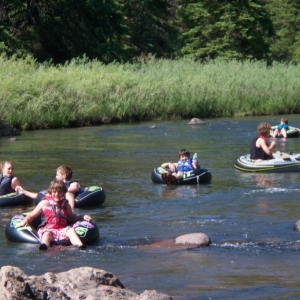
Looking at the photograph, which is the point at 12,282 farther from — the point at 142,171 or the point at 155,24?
the point at 155,24

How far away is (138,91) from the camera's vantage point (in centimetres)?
3738

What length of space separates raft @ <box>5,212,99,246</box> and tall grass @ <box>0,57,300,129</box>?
1996cm

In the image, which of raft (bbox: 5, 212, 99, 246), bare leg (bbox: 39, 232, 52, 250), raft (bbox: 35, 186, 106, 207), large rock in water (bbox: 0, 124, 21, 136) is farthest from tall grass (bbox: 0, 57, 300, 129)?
bare leg (bbox: 39, 232, 52, 250)

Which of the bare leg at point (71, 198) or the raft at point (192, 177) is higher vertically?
the bare leg at point (71, 198)

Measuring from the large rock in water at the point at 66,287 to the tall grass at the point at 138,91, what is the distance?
24.8 metres

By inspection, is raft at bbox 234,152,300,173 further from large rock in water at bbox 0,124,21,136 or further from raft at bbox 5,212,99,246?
large rock in water at bbox 0,124,21,136

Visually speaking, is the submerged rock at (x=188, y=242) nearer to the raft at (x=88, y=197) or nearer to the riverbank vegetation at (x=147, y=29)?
the raft at (x=88, y=197)

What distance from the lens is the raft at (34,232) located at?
12.0 metres

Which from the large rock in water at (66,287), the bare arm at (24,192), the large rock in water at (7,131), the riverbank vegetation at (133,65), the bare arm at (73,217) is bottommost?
the large rock in water at (7,131)

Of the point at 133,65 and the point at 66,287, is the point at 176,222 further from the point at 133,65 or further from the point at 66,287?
the point at 133,65

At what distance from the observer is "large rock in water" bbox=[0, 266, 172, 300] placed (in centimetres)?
736

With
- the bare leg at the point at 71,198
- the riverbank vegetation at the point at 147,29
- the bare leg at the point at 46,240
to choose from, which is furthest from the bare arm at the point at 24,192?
the riverbank vegetation at the point at 147,29

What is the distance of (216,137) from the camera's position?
28.8 m

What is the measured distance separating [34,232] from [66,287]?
4.75 m
